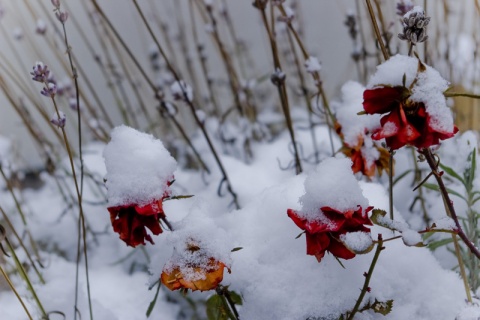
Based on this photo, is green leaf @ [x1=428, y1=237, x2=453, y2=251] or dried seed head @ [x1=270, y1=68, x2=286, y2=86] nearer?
green leaf @ [x1=428, y1=237, x2=453, y2=251]

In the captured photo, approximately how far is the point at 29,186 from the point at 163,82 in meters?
0.68

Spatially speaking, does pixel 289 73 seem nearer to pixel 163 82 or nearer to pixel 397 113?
pixel 163 82

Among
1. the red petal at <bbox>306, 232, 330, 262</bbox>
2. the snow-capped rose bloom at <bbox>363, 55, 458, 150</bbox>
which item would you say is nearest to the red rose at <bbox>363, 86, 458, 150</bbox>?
the snow-capped rose bloom at <bbox>363, 55, 458, 150</bbox>

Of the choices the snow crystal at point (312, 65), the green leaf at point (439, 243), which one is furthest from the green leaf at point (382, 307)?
the snow crystal at point (312, 65)

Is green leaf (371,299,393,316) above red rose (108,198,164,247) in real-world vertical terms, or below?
below

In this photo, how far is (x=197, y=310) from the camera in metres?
0.92

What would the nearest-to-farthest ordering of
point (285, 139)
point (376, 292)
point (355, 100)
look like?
point (376, 292) < point (355, 100) < point (285, 139)

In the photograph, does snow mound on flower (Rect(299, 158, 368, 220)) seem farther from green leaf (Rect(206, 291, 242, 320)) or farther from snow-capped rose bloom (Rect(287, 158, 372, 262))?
green leaf (Rect(206, 291, 242, 320))

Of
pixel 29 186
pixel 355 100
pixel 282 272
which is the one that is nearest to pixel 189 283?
pixel 282 272

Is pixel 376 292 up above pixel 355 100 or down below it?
below

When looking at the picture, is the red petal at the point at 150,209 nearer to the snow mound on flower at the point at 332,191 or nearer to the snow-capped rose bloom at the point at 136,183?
the snow-capped rose bloom at the point at 136,183

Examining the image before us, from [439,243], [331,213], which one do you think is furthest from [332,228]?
[439,243]

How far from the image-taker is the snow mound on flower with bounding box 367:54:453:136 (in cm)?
47

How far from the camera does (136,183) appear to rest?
0.55 metres
